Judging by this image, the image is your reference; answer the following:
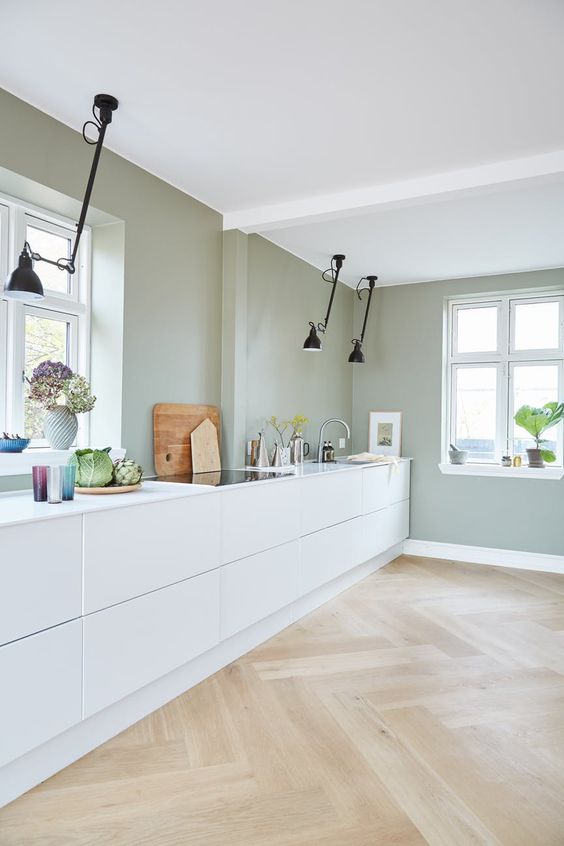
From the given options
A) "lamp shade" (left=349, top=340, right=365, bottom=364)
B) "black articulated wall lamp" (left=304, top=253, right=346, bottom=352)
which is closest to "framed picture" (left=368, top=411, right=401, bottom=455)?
"lamp shade" (left=349, top=340, right=365, bottom=364)

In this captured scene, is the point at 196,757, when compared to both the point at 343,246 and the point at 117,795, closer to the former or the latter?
the point at 117,795

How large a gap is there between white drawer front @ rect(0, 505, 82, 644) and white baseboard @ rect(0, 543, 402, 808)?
1.41ft

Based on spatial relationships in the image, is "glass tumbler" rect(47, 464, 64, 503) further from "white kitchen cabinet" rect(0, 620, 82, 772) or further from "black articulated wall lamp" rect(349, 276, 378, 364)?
"black articulated wall lamp" rect(349, 276, 378, 364)

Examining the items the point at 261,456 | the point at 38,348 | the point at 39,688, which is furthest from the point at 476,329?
the point at 39,688

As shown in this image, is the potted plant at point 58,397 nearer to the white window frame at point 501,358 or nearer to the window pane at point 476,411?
the white window frame at point 501,358

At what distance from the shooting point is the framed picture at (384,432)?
527 centimetres

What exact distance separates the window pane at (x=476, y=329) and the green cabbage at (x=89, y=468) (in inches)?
147

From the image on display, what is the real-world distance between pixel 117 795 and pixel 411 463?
3.90 meters

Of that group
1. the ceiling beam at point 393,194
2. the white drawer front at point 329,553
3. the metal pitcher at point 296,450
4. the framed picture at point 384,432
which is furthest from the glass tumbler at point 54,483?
the framed picture at point 384,432

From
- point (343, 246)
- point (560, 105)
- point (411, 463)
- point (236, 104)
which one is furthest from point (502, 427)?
point (236, 104)

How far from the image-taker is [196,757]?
2016 mm

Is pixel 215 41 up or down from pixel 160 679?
up

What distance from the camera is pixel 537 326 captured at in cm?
488

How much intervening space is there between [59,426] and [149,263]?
1.03m
